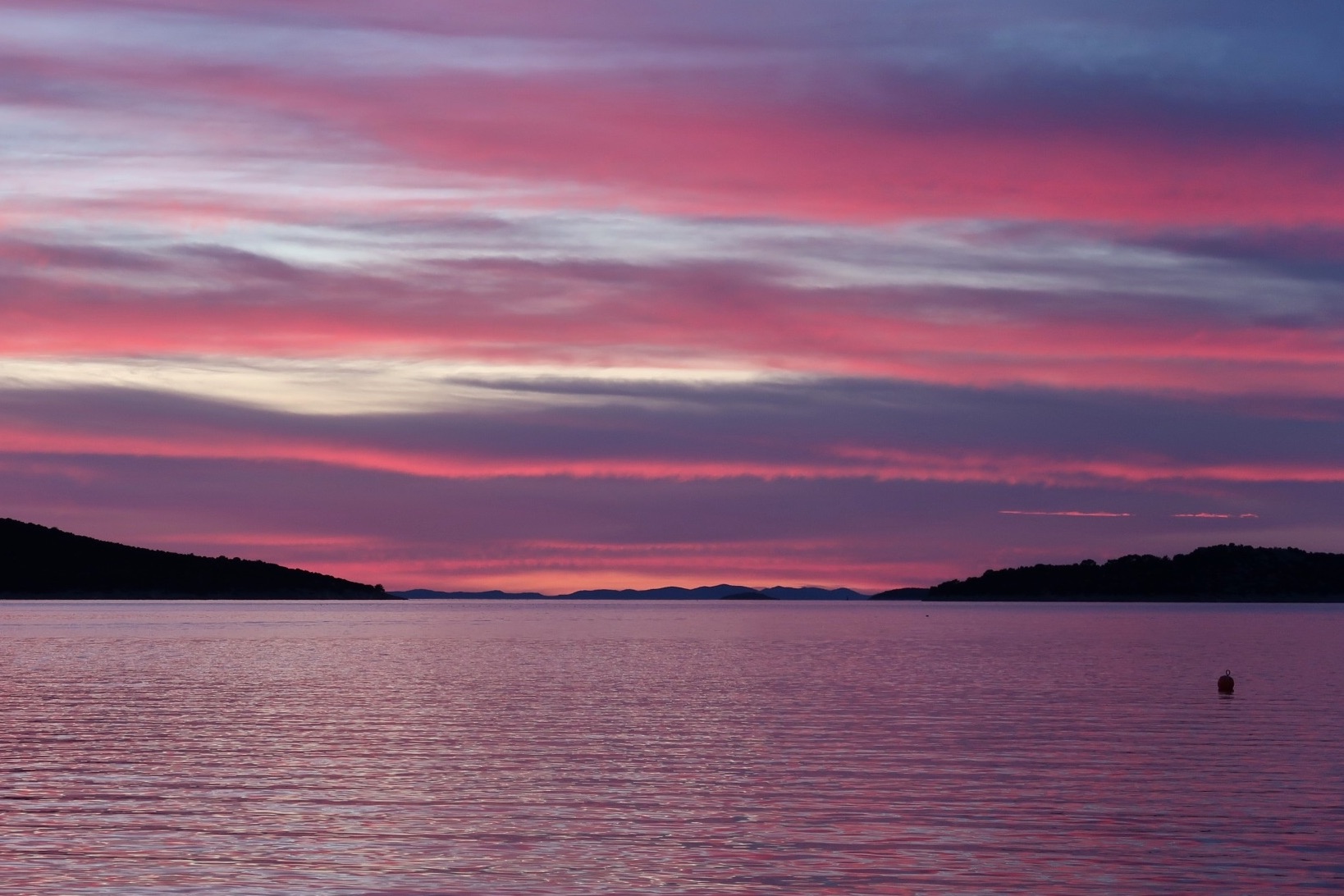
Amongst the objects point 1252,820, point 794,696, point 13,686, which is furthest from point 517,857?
point 13,686

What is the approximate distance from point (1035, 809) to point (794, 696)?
35876 mm

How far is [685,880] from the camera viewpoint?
28.0m

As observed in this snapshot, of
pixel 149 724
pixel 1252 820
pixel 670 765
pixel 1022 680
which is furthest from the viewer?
pixel 1022 680

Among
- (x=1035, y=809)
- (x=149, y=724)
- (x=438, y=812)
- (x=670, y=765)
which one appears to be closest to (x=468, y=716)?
(x=149, y=724)

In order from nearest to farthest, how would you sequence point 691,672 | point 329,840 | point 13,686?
point 329,840 < point 13,686 < point 691,672

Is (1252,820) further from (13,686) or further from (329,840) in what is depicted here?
(13,686)

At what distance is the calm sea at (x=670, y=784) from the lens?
28828 millimetres

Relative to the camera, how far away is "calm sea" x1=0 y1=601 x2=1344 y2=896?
28828mm

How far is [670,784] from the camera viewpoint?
40688 millimetres

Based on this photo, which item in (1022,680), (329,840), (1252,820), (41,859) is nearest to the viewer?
(41,859)

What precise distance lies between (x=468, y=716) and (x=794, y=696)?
1780 cm

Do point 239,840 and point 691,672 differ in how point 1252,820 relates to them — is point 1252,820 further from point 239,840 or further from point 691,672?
point 691,672

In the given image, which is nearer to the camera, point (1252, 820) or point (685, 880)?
point (685, 880)

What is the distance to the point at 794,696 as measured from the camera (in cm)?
7175
